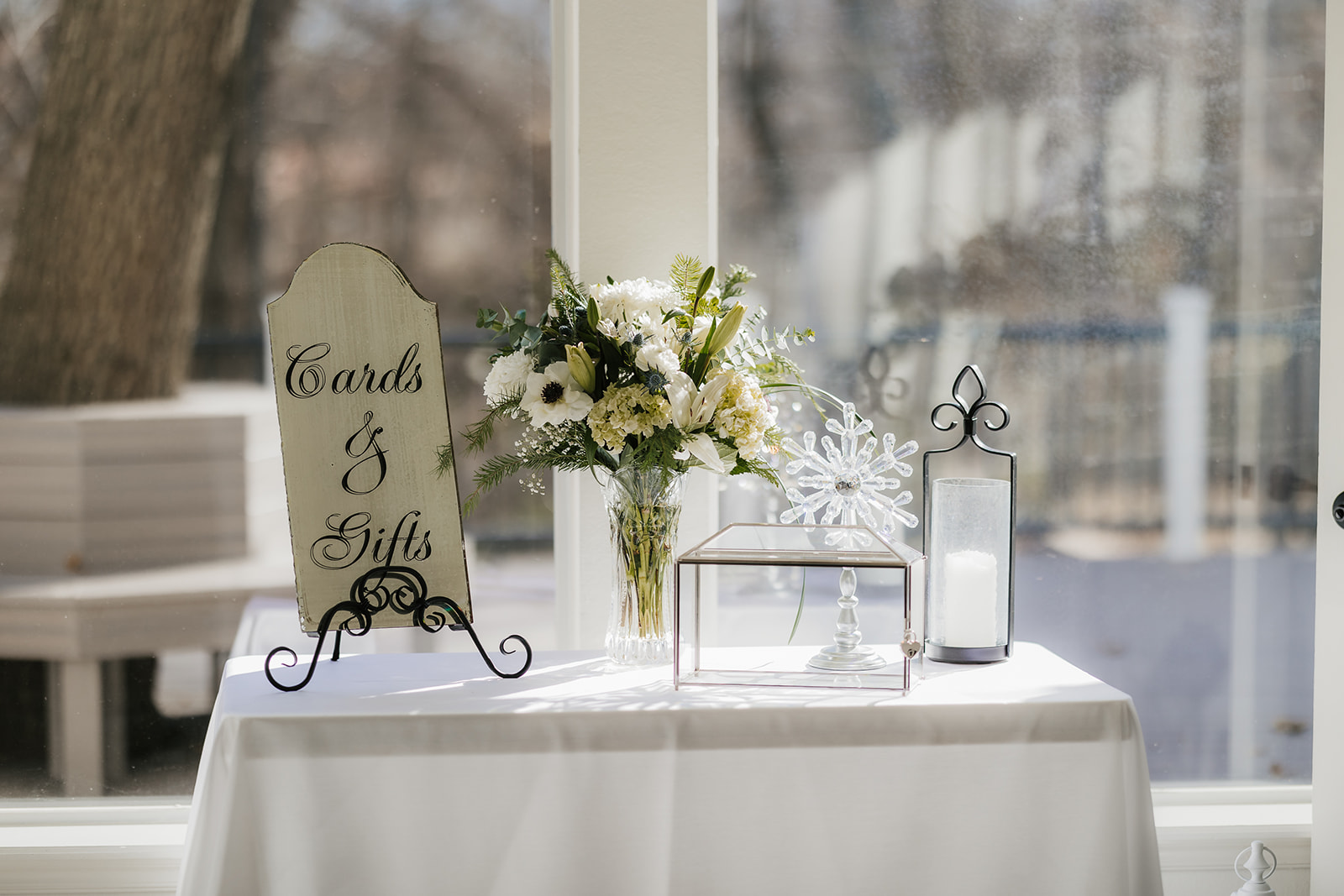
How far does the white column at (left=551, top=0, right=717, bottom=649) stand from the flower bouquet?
0.24 m

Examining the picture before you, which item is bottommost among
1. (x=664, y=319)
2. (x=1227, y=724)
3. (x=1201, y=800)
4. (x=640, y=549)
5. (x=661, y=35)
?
(x=1201, y=800)

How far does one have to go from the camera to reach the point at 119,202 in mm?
1843

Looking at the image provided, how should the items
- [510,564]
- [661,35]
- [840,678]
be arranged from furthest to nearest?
[510,564] → [661,35] → [840,678]

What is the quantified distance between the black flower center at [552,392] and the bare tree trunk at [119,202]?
30.7 inches

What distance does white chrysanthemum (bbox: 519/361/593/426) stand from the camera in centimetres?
144

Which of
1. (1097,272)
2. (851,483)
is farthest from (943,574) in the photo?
(1097,272)

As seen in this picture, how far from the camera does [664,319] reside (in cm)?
149

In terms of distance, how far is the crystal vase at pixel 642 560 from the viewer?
1.52m

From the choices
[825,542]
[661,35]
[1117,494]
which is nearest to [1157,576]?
[1117,494]

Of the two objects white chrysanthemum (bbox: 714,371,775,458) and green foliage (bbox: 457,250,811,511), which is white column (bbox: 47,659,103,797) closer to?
green foliage (bbox: 457,250,811,511)

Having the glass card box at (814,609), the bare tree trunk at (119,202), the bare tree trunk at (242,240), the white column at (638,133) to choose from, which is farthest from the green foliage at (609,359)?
the bare tree trunk at (119,202)

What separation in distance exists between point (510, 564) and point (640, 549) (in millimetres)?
477

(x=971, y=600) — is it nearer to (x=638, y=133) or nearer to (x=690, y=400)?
(x=690, y=400)

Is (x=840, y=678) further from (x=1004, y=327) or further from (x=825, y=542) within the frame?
(x=1004, y=327)
